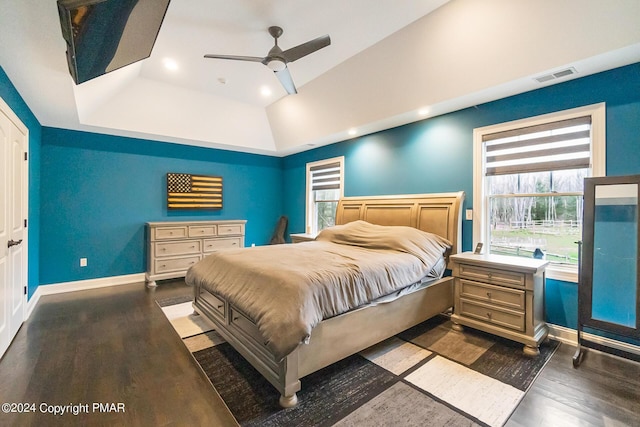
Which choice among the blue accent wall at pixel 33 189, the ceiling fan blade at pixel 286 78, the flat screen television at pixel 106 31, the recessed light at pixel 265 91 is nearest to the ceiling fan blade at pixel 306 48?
the ceiling fan blade at pixel 286 78

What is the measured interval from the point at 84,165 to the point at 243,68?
298 cm

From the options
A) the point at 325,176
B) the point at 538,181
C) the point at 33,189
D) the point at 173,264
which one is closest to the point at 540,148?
the point at 538,181

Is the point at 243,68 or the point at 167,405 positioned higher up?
the point at 243,68

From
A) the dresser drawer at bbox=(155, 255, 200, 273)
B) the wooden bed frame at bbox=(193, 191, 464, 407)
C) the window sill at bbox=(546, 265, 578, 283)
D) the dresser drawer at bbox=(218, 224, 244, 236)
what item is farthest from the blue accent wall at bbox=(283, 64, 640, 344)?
the dresser drawer at bbox=(155, 255, 200, 273)

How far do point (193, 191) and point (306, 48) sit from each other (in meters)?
3.67

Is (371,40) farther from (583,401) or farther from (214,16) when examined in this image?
(583,401)

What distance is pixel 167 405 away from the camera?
5.79 ft

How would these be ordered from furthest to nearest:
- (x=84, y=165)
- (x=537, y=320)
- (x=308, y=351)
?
(x=84, y=165)
(x=537, y=320)
(x=308, y=351)

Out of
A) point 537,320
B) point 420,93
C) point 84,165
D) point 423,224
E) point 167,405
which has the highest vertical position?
point 420,93

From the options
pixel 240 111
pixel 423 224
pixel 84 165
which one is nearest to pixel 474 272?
pixel 423 224

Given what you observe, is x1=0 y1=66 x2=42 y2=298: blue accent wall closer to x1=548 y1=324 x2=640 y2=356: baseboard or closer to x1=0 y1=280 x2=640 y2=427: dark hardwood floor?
x1=0 y1=280 x2=640 y2=427: dark hardwood floor

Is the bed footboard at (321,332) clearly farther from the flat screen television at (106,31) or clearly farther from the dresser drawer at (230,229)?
the dresser drawer at (230,229)

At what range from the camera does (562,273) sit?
2715 mm

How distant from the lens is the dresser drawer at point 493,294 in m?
2.48
